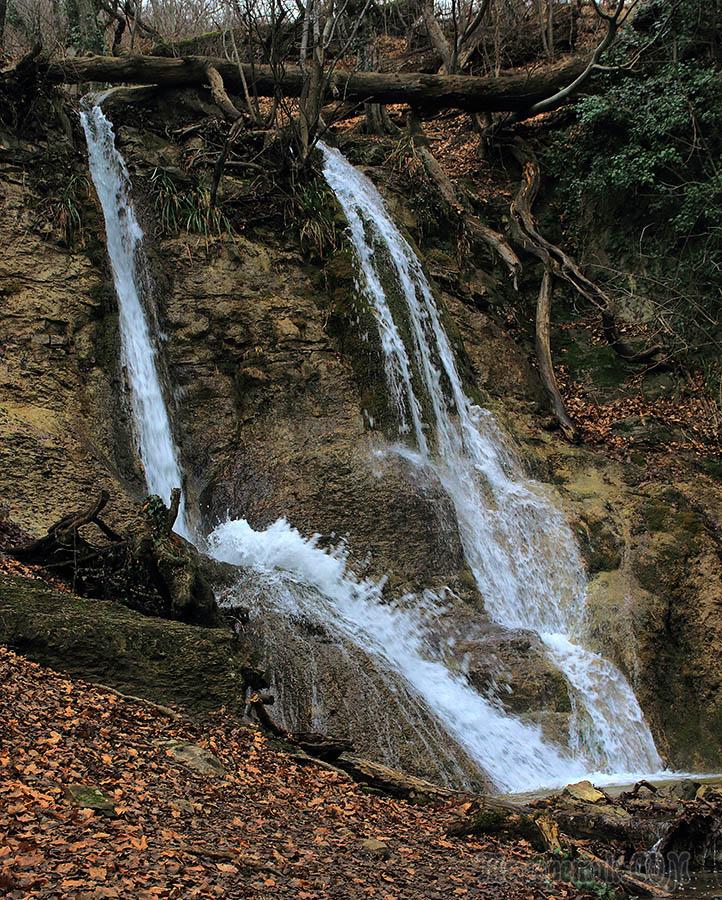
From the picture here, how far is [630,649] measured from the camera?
1048 centimetres

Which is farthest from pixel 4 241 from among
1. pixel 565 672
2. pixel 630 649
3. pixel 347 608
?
pixel 630 649

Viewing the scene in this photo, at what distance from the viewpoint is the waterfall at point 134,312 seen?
10953 millimetres

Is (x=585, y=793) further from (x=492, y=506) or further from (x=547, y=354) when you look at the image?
(x=547, y=354)

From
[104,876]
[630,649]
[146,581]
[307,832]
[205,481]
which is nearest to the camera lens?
[104,876]

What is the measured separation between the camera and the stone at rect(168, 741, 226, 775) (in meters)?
5.59

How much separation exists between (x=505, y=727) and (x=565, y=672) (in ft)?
3.93

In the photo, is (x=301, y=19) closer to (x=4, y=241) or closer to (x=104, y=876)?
(x=4, y=241)

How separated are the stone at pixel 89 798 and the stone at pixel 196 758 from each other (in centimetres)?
95

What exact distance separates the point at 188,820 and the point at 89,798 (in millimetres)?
562

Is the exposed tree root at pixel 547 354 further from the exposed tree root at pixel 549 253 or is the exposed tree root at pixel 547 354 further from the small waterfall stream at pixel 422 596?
the small waterfall stream at pixel 422 596

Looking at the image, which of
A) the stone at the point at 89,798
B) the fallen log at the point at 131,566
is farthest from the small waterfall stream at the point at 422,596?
the stone at the point at 89,798

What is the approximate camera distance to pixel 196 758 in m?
5.70

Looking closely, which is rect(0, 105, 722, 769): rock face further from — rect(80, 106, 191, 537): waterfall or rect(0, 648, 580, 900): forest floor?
rect(0, 648, 580, 900): forest floor

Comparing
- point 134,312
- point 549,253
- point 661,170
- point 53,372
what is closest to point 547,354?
point 549,253
